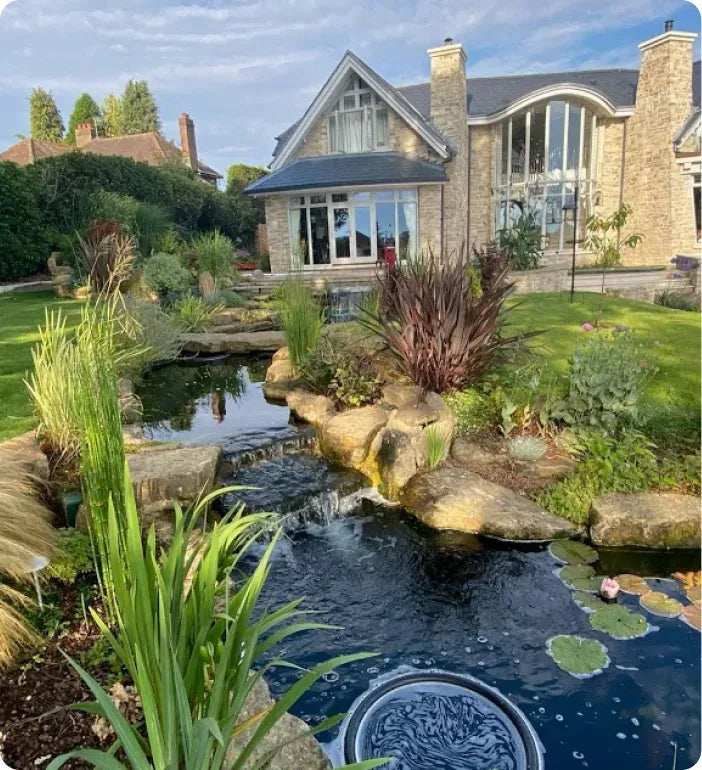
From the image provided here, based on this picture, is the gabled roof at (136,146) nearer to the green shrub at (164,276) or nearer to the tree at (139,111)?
the tree at (139,111)

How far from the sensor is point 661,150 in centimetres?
1603

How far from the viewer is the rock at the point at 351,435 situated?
15.4 ft

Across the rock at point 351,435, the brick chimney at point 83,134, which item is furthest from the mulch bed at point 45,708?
the brick chimney at point 83,134

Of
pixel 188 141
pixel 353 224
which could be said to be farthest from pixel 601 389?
pixel 188 141

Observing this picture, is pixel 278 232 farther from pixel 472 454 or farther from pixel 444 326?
pixel 472 454

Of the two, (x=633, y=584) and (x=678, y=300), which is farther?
(x=678, y=300)

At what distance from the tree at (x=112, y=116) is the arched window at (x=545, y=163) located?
92.3 feet

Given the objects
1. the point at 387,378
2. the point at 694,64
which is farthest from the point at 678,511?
the point at 694,64

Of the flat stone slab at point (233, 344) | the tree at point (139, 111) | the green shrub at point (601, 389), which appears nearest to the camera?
the green shrub at point (601, 389)

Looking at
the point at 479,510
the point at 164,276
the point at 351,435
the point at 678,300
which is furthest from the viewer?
the point at 164,276

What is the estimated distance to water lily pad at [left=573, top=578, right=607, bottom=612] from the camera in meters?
2.97

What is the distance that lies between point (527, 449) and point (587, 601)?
138 centimetres

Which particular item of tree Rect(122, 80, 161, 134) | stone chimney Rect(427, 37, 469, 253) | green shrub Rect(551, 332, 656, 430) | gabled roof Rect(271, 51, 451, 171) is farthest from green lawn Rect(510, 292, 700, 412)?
tree Rect(122, 80, 161, 134)

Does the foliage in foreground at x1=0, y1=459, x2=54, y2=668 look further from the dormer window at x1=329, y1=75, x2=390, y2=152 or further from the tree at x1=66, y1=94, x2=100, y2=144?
the tree at x1=66, y1=94, x2=100, y2=144
